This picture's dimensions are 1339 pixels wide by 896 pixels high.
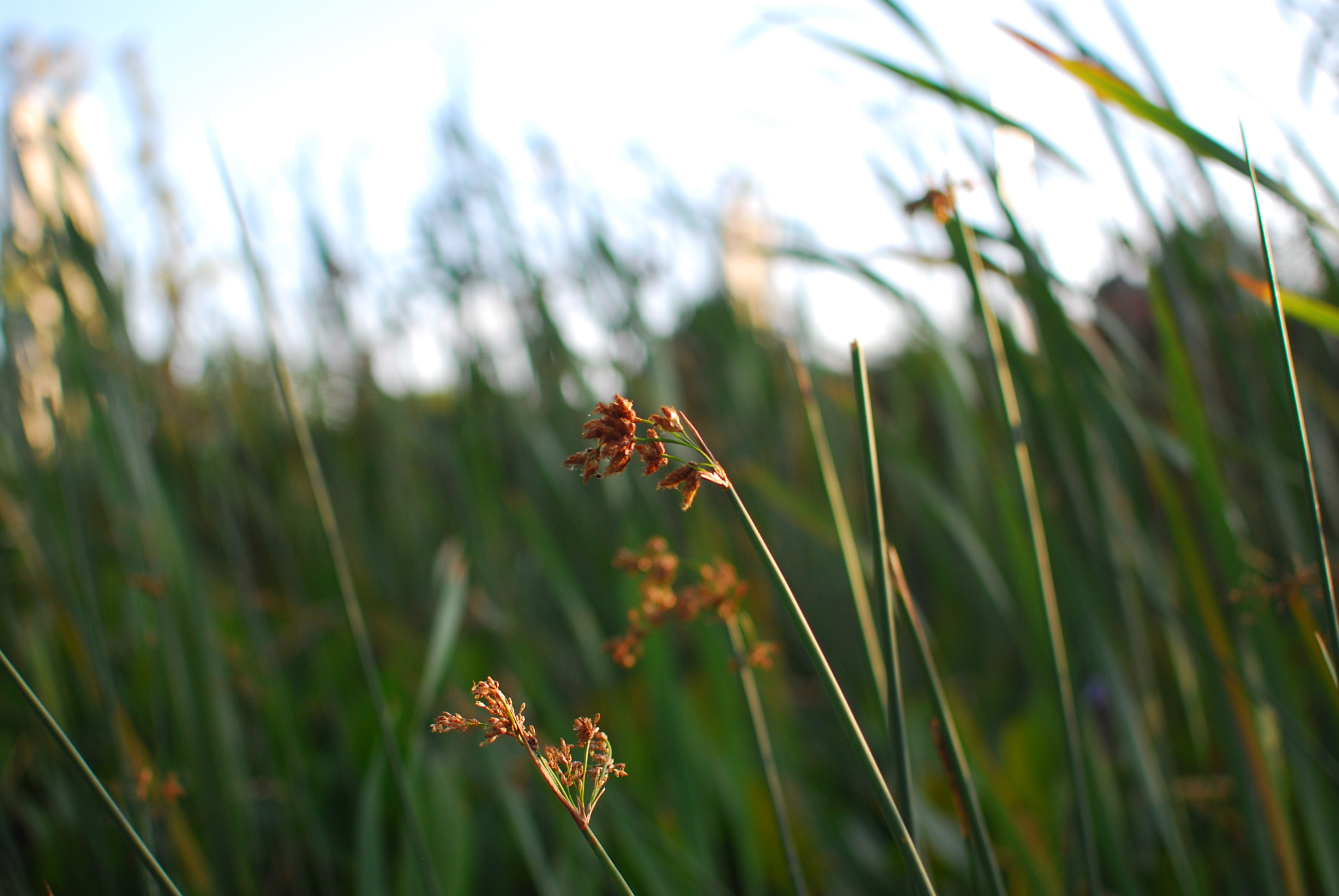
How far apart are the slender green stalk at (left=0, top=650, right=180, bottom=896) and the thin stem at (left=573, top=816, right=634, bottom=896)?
0.13 m

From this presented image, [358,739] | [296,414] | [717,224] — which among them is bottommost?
[358,739]

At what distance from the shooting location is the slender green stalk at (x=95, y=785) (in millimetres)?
232

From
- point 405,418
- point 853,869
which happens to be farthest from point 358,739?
point 853,869

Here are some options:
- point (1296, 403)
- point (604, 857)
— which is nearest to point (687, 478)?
point (604, 857)

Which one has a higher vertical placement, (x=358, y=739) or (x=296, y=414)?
(x=296, y=414)

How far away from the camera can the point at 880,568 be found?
0.22 m

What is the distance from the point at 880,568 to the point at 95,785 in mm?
260

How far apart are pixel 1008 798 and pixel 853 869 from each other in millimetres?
139

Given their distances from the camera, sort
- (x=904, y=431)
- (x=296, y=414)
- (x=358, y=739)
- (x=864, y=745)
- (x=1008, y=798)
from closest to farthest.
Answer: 1. (x=864, y=745)
2. (x=296, y=414)
3. (x=1008, y=798)
4. (x=358, y=739)
5. (x=904, y=431)

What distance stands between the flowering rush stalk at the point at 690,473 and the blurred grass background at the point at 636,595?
4.4 inches

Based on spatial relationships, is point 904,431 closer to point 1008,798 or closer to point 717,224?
point 717,224

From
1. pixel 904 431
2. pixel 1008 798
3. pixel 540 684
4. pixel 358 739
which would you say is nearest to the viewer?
pixel 1008 798

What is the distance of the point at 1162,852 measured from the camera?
0.56 meters

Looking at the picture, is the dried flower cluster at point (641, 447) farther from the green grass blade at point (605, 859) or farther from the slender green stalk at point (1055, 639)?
the slender green stalk at point (1055, 639)
